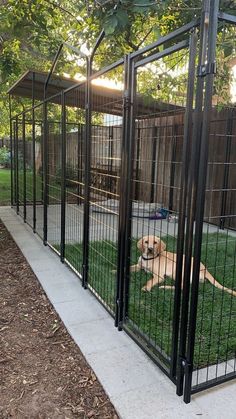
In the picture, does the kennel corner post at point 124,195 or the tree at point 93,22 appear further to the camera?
the kennel corner post at point 124,195

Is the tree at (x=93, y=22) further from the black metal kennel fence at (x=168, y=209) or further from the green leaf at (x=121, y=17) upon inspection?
the black metal kennel fence at (x=168, y=209)

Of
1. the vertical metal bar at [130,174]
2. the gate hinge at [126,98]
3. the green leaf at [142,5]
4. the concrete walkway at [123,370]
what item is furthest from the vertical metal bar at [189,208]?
the gate hinge at [126,98]

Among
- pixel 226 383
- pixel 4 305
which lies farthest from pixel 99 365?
pixel 4 305

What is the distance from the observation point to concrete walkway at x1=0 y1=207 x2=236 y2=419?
182 centimetres

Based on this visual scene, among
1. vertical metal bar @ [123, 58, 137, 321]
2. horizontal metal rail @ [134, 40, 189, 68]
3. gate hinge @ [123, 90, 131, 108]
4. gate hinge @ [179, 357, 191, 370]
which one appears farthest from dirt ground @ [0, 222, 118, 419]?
horizontal metal rail @ [134, 40, 189, 68]

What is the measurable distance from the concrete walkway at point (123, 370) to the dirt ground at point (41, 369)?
0.07 m

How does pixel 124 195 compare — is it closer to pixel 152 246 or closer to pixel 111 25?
pixel 152 246

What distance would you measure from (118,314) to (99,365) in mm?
520

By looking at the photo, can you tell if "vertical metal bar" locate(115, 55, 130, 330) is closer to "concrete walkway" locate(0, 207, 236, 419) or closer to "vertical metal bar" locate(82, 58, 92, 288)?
"concrete walkway" locate(0, 207, 236, 419)

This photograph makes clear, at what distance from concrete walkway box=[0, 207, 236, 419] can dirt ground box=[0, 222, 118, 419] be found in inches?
2.7

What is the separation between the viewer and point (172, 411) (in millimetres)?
1811

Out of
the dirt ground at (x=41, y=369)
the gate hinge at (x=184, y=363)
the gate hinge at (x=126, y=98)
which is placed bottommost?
the dirt ground at (x=41, y=369)

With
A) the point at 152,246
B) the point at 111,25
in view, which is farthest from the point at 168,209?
the point at 111,25

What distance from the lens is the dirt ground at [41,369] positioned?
185 cm
